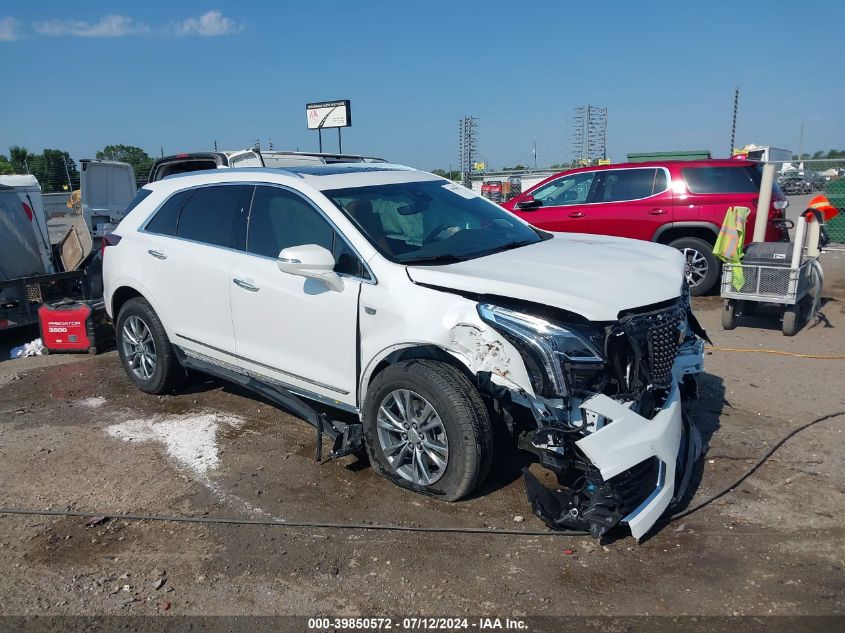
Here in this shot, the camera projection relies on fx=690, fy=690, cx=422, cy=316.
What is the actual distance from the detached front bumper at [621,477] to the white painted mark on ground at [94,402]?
4.05 m

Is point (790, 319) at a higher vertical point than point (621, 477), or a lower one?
lower

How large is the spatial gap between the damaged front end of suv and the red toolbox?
5560 mm

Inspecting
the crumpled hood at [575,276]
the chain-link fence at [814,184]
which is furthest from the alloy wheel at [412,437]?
the chain-link fence at [814,184]

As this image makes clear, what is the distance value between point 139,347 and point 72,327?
214 cm

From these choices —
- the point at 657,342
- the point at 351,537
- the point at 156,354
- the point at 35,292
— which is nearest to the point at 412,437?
the point at 351,537

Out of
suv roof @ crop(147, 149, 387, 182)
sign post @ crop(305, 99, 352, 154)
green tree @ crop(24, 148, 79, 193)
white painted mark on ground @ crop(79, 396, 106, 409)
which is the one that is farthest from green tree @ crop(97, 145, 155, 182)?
white painted mark on ground @ crop(79, 396, 106, 409)

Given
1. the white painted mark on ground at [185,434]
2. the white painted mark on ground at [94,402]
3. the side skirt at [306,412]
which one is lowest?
the white painted mark on ground at [94,402]

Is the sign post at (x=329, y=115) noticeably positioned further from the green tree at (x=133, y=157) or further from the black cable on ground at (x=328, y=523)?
the black cable on ground at (x=328, y=523)

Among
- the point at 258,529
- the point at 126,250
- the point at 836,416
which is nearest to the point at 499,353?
the point at 258,529

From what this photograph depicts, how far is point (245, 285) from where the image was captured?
186 inches

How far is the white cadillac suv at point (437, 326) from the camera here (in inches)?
136

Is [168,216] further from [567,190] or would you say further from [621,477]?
[567,190]

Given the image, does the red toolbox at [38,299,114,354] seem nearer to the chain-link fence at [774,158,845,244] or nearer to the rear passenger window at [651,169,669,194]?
the rear passenger window at [651,169,669,194]

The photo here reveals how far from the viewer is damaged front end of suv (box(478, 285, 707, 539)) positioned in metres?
3.38
